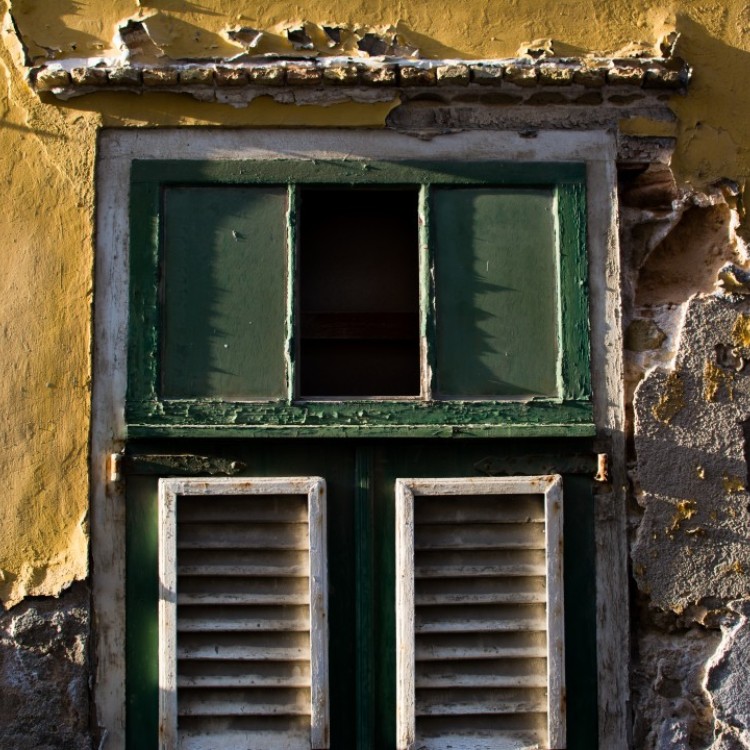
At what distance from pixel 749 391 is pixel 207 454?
1.95m

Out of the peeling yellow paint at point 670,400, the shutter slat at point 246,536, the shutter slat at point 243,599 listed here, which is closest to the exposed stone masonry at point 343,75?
the peeling yellow paint at point 670,400

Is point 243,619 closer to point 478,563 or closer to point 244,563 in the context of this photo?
point 244,563

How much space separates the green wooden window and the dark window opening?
0.25 metres

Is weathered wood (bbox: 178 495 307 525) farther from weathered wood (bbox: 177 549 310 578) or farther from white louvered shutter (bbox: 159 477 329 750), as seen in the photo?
weathered wood (bbox: 177 549 310 578)

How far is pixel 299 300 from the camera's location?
3.99m

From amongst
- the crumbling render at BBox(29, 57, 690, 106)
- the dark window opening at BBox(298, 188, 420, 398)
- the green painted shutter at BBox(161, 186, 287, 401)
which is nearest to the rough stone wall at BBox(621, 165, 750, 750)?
the crumbling render at BBox(29, 57, 690, 106)

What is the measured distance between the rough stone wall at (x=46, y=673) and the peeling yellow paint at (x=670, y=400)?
2.13m

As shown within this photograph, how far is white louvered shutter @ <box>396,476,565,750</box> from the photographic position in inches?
148

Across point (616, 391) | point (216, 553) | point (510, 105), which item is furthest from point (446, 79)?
point (216, 553)

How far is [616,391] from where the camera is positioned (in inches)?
155

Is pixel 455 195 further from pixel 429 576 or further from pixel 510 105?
pixel 429 576

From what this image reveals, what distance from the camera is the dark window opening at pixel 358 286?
4.30 m

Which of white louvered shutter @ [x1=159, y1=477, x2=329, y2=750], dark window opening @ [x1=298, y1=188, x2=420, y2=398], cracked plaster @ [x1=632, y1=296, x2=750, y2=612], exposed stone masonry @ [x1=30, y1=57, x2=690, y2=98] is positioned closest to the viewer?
white louvered shutter @ [x1=159, y1=477, x2=329, y2=750]

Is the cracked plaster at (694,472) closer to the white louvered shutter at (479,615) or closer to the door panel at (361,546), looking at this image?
the door panel at (361,546)
